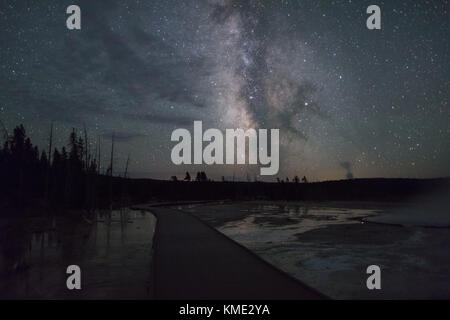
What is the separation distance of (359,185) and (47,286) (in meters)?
137

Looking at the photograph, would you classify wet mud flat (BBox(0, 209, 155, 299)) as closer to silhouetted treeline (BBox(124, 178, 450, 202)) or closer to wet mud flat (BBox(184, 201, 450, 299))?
wet mud flat (BBox(184, 201, 450, 299))

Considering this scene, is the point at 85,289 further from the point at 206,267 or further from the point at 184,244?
the point at 184,244

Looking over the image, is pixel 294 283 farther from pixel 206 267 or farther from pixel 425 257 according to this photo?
pixel 425 257

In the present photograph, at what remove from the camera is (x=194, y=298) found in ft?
25.0

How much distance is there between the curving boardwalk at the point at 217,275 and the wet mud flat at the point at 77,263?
60cm

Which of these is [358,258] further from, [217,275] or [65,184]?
[65,184]

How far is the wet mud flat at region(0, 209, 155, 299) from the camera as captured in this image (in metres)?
8.92

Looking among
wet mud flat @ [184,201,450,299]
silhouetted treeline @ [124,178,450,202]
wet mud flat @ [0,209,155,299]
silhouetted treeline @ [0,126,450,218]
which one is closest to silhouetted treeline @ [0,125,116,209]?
silhouetted treeline @ [0,126,450,218]

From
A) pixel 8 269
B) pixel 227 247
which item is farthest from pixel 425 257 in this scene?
pixel 8 269

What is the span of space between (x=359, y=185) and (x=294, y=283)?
135m

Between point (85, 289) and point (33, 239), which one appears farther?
point (33, 239)

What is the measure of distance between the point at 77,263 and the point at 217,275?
6010 mm

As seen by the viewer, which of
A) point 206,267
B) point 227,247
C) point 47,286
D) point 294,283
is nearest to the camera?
point 294,283
